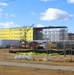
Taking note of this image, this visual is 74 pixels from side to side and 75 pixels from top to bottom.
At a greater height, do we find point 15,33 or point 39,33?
point 15,33

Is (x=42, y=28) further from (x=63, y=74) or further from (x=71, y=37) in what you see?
(x=63, y=74)

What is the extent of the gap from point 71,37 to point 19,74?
182 metres

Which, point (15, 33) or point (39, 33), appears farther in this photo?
point (15, 33)

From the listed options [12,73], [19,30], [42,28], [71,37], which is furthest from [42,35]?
[12,73]

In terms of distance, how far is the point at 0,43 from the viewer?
103375mm

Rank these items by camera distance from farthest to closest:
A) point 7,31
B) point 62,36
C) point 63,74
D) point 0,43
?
point 7,31 → point 62,36 → point 0,43 → point 63,74

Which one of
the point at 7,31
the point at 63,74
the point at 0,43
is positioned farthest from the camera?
the point at 7,31

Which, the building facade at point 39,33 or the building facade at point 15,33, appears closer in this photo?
the building facade at point 39,33

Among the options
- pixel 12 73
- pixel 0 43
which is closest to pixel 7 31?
pixel 0 43

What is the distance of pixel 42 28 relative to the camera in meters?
176

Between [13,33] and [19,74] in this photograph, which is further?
[13,33]

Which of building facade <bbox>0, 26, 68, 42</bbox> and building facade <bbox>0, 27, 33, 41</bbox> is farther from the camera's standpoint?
building facade <bbox>0, 27, 33, 41</bbox>

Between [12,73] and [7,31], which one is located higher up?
[7,31]

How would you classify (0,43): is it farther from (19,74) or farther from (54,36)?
(19,74)
